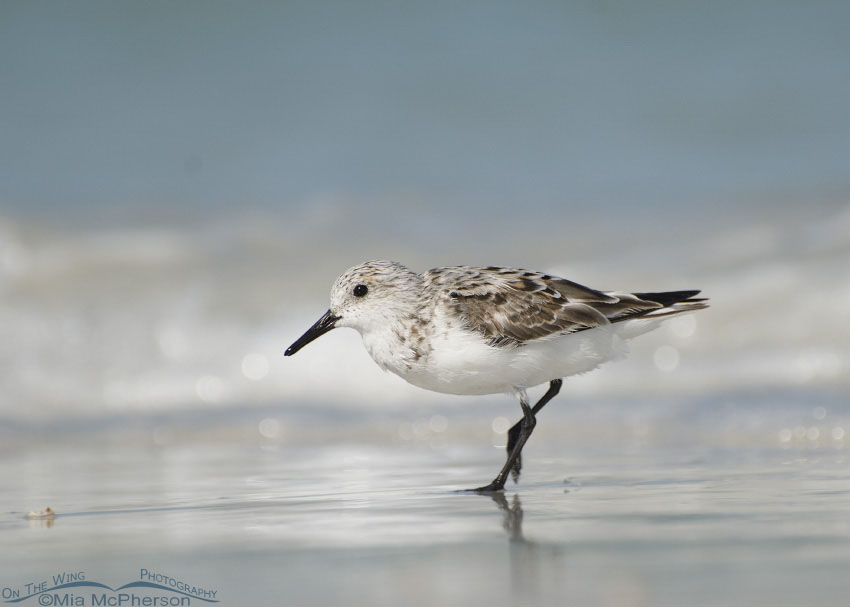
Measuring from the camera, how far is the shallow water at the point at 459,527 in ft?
10.2

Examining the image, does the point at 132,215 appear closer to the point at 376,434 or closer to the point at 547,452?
the point at 376,434

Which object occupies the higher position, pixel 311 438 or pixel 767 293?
pixel 767 293

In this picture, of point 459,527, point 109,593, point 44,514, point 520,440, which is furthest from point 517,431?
point 109,593

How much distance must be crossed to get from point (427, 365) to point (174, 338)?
5991 mm

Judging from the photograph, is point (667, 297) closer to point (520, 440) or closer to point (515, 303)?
point (515, 303)

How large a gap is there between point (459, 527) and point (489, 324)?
4.98 feet

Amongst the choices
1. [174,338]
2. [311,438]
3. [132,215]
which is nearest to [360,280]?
[311,438]

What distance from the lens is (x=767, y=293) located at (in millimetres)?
10094

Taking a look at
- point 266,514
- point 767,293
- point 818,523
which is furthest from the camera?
point 767,293

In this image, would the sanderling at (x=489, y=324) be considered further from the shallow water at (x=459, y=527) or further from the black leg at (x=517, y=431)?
the shallow water at (x=459, y=527)

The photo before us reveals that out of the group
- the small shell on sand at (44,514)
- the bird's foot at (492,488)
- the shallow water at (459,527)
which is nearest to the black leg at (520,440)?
the bird's foot at (492,488)

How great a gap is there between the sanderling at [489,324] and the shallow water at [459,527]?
0.56 m

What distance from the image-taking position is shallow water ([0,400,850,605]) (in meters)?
3.12

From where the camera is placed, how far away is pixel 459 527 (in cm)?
414
